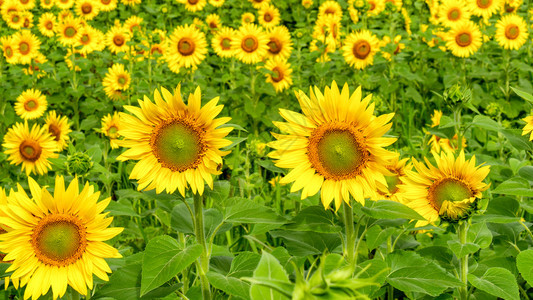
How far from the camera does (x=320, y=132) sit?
1690mm

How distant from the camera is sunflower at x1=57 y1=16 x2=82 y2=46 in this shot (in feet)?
18.1

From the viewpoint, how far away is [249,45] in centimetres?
481

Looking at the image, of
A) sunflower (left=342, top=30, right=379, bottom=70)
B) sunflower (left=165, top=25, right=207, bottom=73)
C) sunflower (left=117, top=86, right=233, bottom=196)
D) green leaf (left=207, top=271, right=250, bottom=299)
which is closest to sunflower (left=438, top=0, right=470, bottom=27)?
A: sunflower (left=342, top=30, right=379, bottom=70)

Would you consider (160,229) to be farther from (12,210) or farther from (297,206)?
(12,210)

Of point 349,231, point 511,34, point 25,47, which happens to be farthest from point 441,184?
point 25,47

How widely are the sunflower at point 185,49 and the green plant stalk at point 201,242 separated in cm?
323

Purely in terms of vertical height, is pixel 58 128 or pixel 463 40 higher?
pixel 463 40

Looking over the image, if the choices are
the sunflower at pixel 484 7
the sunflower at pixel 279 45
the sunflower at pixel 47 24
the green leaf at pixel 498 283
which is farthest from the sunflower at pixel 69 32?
the green leaf at pixel 498 283

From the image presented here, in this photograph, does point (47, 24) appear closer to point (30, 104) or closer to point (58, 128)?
point (30, 104)

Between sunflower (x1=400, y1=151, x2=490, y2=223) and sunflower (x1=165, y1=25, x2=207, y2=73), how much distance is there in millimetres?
3177

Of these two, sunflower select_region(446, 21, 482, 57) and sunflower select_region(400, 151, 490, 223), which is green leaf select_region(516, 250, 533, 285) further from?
sunflower select_region(446, 21, 482, 57)

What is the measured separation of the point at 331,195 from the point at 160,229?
145cm

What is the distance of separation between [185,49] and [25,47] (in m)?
1.92

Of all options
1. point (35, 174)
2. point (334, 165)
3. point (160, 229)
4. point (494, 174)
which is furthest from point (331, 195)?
point (35, 174)
